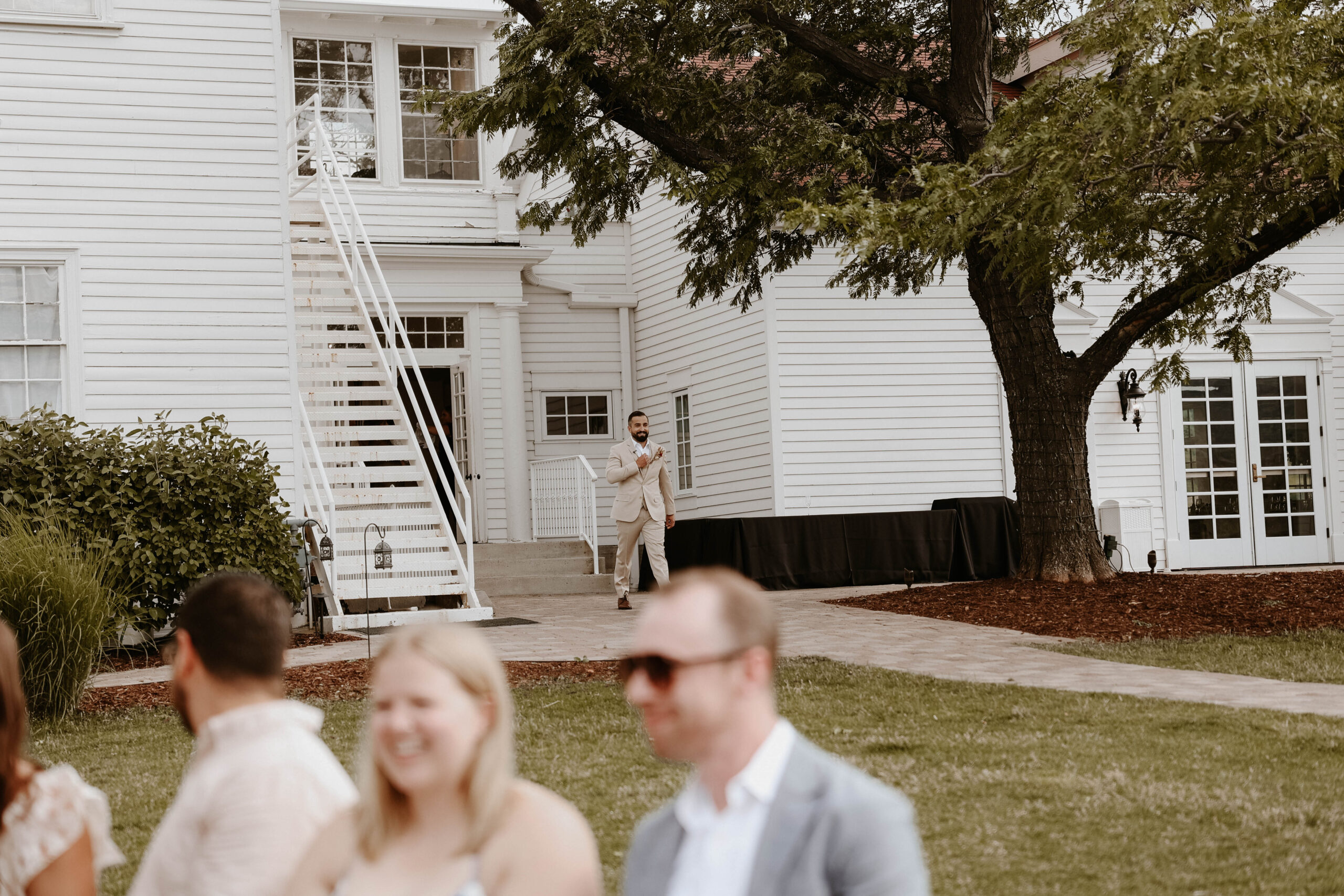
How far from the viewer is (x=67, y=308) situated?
41.7 feet

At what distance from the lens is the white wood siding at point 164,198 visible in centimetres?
1266

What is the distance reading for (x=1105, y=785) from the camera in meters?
5.73

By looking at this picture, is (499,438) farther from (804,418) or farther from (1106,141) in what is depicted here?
(1106,141)

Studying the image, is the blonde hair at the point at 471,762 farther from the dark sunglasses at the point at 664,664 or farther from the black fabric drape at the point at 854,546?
the black fabric drape at the point at 854,546

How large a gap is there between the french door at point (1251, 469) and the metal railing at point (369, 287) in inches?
383

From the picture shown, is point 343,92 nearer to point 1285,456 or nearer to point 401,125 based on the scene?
point 401,125

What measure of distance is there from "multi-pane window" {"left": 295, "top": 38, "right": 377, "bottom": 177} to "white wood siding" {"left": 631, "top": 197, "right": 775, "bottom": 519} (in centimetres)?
389

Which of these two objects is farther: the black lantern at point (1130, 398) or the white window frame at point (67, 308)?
the black lantern at point (1130, 398)

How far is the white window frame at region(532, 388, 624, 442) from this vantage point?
64.4ft

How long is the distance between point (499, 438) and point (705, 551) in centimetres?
324

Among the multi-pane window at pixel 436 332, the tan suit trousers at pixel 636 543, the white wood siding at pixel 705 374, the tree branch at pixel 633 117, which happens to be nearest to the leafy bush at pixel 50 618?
the tree branch at pixel 633 117

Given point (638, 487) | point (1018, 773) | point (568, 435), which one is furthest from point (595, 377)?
point (1018, 773)

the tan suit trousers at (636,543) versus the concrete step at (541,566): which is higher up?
the tan suit trousers at (636,543)

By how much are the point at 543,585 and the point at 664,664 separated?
48.0ft
